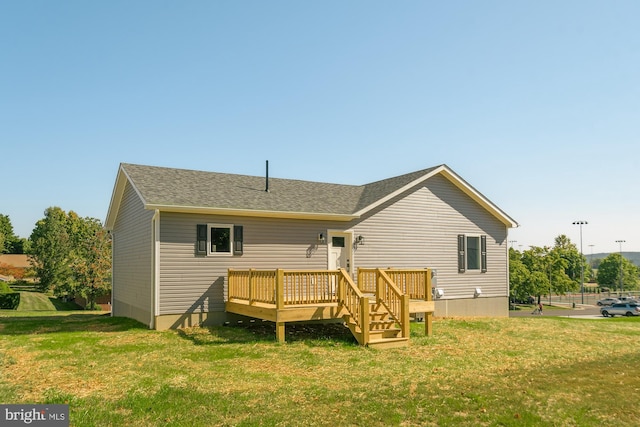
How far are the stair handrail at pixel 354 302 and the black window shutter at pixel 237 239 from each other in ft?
13.4

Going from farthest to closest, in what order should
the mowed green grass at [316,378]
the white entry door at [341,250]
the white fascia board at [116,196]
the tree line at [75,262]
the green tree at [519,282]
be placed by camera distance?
the green tree at [519,282], the tree line at [75,262], the white fascia board at [116,196], the white entry door at [341,250], the mowed green grass at [316,378]

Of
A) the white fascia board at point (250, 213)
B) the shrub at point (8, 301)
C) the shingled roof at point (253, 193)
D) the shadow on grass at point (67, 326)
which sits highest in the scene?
the shingled roof at point (253, 193)

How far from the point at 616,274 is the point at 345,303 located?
368 ft


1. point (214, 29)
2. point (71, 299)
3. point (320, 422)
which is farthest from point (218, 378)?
point (71, 299)

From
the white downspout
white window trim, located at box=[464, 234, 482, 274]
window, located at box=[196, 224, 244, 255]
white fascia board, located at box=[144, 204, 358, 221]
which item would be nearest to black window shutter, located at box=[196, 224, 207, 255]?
window, located at box=[196, 224, 244, 255]

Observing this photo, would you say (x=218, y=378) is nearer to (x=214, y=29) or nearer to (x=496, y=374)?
(x=496, y=374)

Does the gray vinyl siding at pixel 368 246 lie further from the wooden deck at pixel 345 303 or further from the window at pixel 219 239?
the wooden deck at pixel 345 303

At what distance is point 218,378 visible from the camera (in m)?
8.03

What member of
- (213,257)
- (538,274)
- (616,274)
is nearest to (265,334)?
(213,257)

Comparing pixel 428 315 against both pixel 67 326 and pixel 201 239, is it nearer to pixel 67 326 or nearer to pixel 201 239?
pixel 201 239

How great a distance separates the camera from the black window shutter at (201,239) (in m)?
14.1

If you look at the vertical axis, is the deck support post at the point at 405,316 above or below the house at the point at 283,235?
below

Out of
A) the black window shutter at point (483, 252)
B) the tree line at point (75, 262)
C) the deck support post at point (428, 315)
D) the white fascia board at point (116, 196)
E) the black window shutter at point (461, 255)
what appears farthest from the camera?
the tree line at point (75, 262)

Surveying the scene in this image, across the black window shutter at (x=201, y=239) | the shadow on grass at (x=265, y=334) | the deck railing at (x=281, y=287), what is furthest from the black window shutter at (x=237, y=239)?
the shadow on grass at (x=265, y=334)
